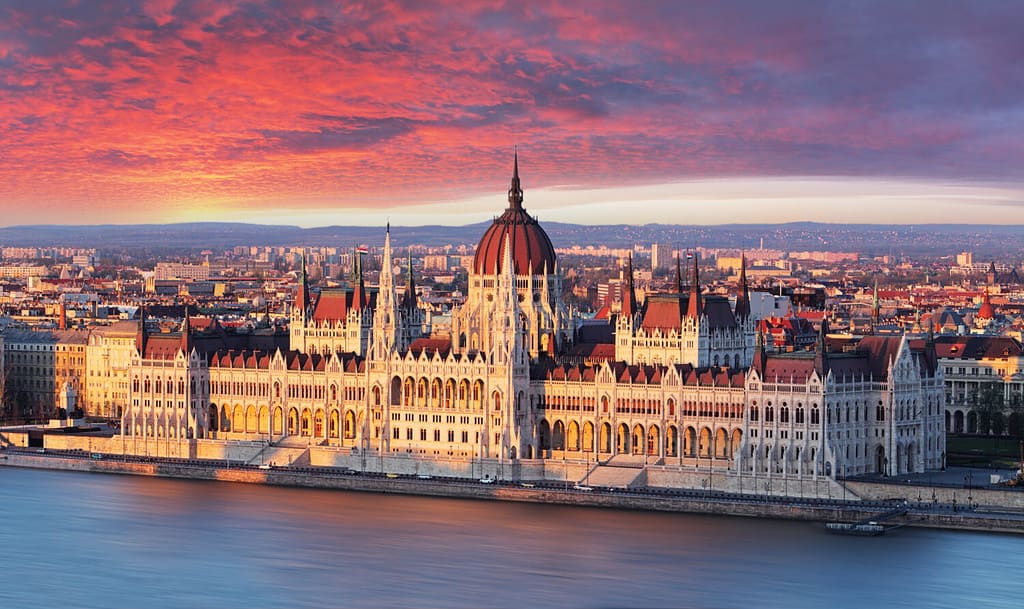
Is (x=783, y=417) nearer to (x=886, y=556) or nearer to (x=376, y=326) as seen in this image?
(x=886, y=556)

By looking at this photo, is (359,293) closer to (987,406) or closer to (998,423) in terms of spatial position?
(987,406)

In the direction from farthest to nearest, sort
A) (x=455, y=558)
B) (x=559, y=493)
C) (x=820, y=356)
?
1. (x=559, y=493)
2. (x=820, y=356)
3. (x=455, y=558)

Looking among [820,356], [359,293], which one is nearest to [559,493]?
[820,356]

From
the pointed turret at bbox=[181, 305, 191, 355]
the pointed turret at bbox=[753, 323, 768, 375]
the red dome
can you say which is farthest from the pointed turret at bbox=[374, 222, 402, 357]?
the pointed turret at bbox=[753, 323, 768, 375]

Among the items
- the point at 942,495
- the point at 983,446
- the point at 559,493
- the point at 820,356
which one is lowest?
the point at 559,493

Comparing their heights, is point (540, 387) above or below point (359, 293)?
below

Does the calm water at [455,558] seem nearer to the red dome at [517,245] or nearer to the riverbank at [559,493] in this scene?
the riverbank at [559,493]

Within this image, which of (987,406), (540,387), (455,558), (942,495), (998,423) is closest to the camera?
(455,558)
